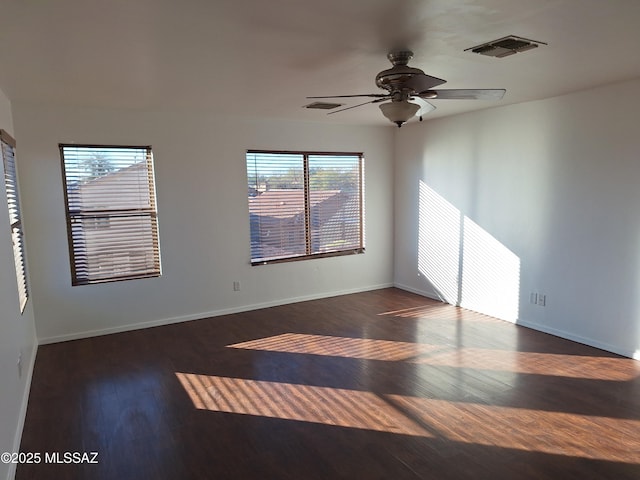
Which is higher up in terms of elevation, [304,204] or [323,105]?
[323,105]

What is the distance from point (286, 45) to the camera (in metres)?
2.46

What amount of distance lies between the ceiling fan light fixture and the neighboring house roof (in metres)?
2.74

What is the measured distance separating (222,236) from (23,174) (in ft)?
6.61

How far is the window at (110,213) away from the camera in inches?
168

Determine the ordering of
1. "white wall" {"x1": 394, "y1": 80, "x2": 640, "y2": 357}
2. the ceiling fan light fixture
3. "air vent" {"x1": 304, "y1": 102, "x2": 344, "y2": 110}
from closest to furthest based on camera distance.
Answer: the ceiling fan light fixture < "white wall" {"x1": 394, "y1": 80, "x2": 640, "y2": 357} < "air vent" {"x1": 304, "y1": 102, "x2": 344, "y2": 110}

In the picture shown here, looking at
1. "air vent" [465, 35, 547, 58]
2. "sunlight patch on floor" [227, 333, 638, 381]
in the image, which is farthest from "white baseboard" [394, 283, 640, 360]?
"air vent" [465, 35, 547, 58]

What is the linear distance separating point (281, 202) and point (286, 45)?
3.01 meters

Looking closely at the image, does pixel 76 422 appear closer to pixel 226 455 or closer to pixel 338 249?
pixel 226 455

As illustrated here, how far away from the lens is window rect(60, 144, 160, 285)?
14.0 feet

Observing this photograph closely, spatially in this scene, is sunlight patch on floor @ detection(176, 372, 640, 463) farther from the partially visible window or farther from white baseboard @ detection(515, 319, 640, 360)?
the partially visible window

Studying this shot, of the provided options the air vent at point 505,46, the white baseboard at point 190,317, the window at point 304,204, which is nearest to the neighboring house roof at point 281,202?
the window at point 304,204

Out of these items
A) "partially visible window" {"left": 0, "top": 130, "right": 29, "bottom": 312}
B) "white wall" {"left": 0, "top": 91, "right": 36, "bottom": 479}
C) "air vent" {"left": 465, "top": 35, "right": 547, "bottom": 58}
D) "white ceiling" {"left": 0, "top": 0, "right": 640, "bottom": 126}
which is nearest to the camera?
"white ceiling" {"left": 0, "top": 0, "right": 640, "bottom": 126}

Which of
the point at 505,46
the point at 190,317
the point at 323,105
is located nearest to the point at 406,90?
the point at 505,46

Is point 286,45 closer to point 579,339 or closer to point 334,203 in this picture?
point 334,203
